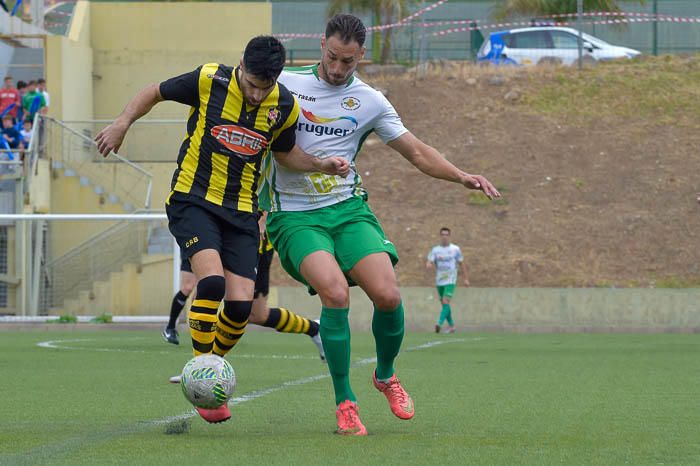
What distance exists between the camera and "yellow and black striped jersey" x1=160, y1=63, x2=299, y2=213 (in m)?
6.73

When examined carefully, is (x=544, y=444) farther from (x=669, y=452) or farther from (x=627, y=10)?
(x=627, y=10)

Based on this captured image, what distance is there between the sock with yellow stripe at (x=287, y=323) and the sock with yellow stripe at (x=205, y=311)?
14.0 feet

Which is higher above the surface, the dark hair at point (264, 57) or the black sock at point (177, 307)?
the dark hair at point (264, 57)

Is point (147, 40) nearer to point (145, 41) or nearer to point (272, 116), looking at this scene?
point (145, 41)

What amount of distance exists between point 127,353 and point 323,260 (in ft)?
24.0

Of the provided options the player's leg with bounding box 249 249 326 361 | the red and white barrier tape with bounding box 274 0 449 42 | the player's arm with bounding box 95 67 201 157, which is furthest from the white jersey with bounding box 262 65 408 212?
the red and white barrier tape with bounding box 274 0 449 42

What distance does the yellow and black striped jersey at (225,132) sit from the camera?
6.73 m

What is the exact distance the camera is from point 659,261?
2566 centimetres

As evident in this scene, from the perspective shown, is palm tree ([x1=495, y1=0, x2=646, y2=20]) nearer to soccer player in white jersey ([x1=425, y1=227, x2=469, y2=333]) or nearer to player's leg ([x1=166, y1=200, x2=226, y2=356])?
soccer player in white jersey ([x1=425, y1=227, x2=469, y2=333])

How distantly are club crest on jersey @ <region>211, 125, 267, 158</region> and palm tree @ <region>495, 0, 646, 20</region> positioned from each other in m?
27.4

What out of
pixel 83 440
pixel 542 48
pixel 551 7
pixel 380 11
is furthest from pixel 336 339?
pixel 551 7

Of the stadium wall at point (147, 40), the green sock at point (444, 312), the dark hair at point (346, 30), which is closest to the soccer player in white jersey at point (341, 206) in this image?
the dark hair at point (346, 30)

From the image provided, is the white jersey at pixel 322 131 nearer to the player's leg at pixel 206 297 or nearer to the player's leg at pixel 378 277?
the player's leg at pixel 378 277

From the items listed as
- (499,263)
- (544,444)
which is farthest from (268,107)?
(499,263)
